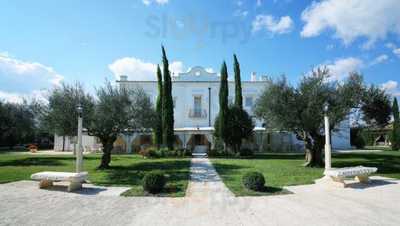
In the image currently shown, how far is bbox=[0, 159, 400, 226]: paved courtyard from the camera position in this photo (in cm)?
636

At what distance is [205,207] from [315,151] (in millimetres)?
12419

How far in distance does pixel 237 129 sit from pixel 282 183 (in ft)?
48.1

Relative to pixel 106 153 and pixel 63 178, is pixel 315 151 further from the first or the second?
pixel 63 178

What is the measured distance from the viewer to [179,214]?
22.7 feet

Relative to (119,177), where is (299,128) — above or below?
above

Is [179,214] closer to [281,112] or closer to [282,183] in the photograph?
[282,183]

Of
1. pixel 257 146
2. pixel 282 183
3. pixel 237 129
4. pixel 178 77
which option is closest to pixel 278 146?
pixel 257 146

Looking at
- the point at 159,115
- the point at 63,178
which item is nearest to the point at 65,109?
the point at 63,178

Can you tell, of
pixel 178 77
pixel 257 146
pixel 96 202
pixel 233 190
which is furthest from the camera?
pixel 178 77

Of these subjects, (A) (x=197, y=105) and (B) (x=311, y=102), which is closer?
(B) (x=311, y=102)

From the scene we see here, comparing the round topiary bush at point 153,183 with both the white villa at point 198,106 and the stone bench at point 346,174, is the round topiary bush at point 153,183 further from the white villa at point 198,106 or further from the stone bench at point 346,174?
the white villa at point 198,106

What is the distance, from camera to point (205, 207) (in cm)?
765

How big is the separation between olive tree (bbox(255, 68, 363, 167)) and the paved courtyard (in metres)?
6.35

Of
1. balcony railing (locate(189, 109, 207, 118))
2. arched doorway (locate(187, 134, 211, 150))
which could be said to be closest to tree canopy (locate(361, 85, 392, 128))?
arched doorway (locate(187, 134, 211, 150))
